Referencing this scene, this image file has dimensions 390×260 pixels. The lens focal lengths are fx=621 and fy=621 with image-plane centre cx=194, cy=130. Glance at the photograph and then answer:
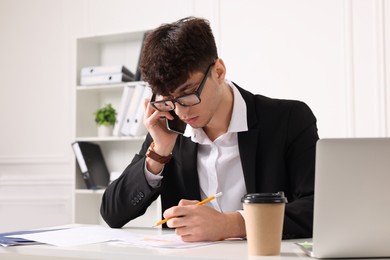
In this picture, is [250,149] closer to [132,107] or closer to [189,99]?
[189,99]

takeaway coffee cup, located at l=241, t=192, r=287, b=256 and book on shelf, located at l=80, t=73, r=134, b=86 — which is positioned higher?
book on shelf, located at l=80, t=73, r=134, b=86

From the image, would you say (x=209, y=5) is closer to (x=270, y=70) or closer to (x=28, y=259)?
(x=270, y=70)

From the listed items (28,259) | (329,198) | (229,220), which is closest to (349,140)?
(329,198)

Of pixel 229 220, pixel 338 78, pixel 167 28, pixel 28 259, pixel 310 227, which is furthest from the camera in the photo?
pixel 338 78

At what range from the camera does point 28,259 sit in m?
1.48

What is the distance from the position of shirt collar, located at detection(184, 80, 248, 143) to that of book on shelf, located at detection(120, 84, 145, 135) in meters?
1.80

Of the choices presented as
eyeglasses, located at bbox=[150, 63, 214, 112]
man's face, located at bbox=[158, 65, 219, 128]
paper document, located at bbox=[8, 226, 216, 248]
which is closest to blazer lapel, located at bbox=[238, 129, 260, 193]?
man's face, located at bbox=[158, 65, 219, 128]

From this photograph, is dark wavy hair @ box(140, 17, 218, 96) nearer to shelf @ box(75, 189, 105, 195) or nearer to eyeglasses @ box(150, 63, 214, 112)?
eyeglasses @ box(150, 63, 214, 112)

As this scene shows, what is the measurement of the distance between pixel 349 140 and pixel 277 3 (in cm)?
262

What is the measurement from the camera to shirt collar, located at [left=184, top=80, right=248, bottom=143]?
201cm

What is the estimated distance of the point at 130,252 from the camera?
4.47 feet

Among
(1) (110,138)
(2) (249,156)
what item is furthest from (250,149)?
(1) (110,138)

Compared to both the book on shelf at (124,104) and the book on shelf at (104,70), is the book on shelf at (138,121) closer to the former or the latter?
the book on shelf at (124,104)

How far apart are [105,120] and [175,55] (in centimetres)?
231
